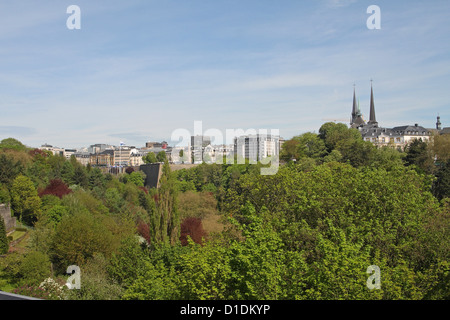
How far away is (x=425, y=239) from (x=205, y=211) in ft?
107

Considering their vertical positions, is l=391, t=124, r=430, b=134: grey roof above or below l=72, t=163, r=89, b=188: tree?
above

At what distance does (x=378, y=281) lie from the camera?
10.6m

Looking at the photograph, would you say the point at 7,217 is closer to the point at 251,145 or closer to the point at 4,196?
the point at 4,196

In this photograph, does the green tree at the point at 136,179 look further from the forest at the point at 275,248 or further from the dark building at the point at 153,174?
the forest at the point at 275,248

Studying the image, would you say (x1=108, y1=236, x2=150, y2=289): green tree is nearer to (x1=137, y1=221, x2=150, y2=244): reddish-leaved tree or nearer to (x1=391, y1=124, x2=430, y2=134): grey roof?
(x1=137, y1=221, x2=150, y2=244): reddish-leaved tree

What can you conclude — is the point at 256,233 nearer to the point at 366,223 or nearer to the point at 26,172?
the point at 366,223

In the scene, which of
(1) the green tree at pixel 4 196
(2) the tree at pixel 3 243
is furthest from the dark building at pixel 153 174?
(2) the tree at pixel 3 243

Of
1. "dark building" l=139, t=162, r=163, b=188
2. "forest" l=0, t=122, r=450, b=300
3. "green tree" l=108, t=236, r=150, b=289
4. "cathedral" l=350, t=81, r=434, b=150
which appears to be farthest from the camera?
"cathedral" l=350, t=81, r=434, b=150

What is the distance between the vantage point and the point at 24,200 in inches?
1524

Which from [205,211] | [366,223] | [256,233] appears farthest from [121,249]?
[205,211]

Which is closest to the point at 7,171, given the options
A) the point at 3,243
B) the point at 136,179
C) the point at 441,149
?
the point at 3,243

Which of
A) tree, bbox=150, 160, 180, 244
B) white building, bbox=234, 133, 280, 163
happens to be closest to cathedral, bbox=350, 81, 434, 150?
white building, bbox=234, 133, 280, 163

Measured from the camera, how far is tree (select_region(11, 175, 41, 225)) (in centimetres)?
3825
